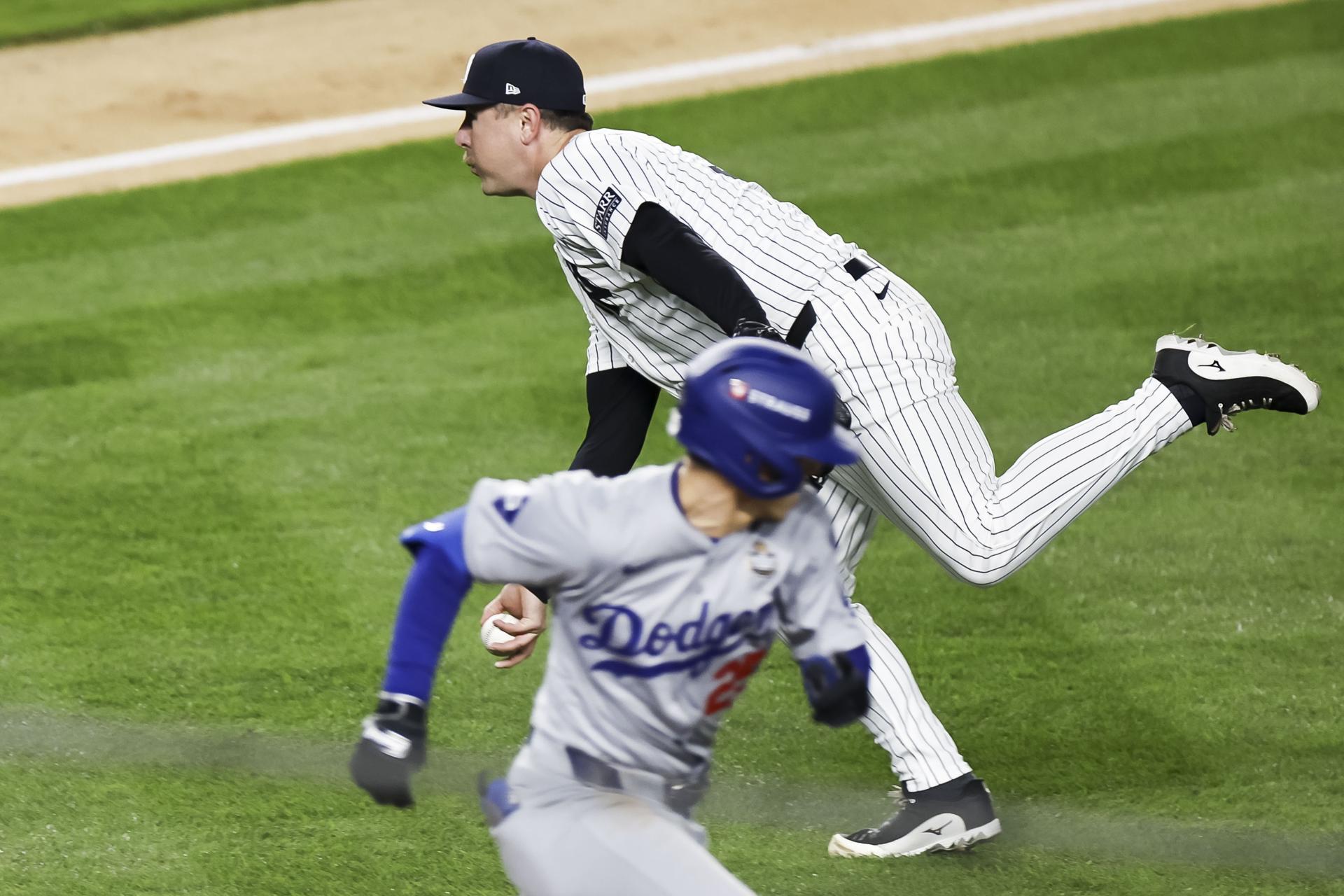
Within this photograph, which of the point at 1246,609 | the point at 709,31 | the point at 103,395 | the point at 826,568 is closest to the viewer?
the point at 826,568

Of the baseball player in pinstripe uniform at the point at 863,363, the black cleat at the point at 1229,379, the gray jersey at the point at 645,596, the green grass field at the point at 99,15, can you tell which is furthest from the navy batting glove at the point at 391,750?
the green grass field at the point at 99,15

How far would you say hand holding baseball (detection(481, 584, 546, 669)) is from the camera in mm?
3711

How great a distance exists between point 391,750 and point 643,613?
444mm

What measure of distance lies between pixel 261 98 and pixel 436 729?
6139mm

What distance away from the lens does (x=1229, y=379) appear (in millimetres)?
3992

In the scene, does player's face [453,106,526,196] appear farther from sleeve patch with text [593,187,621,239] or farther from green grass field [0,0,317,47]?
green grass field [0,0,317,47]

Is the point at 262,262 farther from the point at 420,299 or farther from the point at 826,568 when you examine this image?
the point at 826,568

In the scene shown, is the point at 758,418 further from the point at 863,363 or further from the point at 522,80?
the point at 522,80

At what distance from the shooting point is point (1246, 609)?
16.7 ft

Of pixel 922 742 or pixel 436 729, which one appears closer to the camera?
pixel 922 742

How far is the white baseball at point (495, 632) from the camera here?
3707 millimetres

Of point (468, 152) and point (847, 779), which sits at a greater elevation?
point (468, 152)

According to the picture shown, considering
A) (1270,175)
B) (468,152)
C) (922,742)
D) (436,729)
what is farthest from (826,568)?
(1270,175)

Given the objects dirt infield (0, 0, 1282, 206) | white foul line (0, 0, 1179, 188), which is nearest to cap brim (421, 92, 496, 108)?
white foul line (0, 0, 1179, 188)
